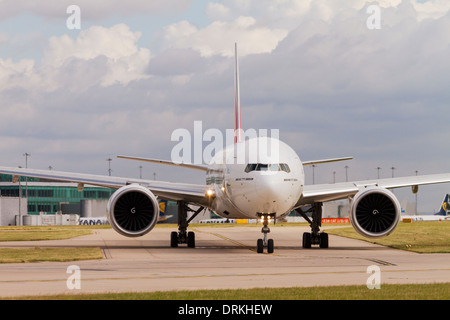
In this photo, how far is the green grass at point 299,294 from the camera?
553 inches

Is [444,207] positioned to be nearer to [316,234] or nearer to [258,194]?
[316,234]

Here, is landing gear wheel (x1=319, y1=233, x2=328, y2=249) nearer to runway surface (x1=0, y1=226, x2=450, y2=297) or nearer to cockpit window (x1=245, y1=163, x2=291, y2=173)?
runway surface (x1=0, y1=226, x2=450, y2=297)

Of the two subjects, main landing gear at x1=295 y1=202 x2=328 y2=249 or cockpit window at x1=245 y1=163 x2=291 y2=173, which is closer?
cockpit window at x1=245 y1=163 x2=291 y2=173

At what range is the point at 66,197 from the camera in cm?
15300

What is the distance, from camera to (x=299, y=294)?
575 inches

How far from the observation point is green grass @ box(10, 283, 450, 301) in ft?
46.1

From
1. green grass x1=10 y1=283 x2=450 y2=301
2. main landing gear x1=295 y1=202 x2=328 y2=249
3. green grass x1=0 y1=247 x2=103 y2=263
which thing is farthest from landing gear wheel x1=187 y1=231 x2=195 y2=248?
green grass x1=10 y1=283 x2=450 y2=301

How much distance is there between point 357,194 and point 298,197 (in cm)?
236

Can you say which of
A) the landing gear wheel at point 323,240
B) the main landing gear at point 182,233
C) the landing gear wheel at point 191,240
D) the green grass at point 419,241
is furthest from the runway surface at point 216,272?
the main landing gear at point 182,233

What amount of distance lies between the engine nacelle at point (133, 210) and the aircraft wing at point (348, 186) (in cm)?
595

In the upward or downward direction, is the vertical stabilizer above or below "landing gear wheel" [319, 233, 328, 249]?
above

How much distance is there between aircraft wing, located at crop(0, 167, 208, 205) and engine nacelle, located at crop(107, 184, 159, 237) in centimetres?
208
